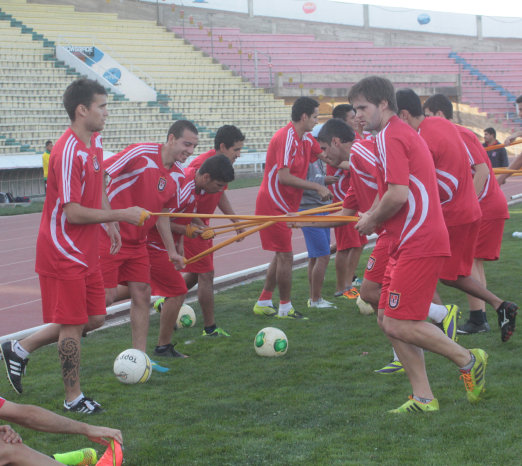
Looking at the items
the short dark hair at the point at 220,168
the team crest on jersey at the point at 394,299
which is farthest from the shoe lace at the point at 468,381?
the short dark hair at the point at 220,168

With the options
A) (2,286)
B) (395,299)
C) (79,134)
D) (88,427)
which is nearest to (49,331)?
(79,134)

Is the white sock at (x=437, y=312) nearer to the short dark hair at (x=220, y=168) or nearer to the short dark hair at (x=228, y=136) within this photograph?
the short dark hair at (x=220, y=168)

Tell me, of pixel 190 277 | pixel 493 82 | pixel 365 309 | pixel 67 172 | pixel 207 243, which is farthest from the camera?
pixel 493 82

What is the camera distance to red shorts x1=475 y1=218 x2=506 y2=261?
23.7ft

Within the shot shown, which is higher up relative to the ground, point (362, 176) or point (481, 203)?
point (362, 176)

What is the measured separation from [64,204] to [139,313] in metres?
1.53

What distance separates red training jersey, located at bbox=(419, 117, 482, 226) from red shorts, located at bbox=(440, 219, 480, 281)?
88 mm

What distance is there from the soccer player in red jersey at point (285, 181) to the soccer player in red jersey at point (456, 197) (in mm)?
2089

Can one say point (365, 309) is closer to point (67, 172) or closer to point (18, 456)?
point (67, 172)

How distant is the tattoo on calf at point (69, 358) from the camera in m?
5.17

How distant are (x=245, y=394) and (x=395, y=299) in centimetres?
146

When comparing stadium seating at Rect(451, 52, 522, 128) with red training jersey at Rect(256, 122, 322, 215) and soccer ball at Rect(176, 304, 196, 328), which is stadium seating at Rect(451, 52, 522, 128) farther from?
soccer ball at Rect(176, 304, 196, 328)

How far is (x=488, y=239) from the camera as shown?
7.26m

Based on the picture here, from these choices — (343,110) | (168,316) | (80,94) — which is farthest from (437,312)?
(343,110)
